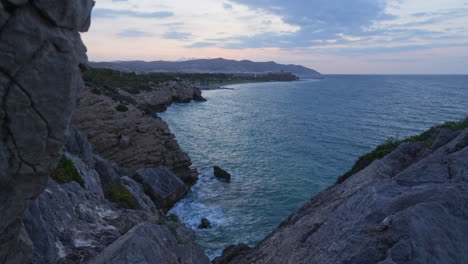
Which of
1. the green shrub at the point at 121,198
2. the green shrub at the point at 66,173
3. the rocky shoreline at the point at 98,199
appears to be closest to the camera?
the rocky shoreline at the point at 98,199

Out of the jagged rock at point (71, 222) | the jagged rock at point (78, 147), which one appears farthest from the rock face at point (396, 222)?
the jagged rock at point (78, 147)

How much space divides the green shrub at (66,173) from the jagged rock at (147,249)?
5.34 metres

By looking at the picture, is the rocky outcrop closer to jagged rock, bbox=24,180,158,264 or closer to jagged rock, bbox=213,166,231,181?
jagged rock, bbox=213,166,231,181

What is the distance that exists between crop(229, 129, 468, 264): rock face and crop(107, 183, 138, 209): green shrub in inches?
267

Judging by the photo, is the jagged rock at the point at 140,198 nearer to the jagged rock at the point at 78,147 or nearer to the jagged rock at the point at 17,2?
the jagged rock at the point at 78,147

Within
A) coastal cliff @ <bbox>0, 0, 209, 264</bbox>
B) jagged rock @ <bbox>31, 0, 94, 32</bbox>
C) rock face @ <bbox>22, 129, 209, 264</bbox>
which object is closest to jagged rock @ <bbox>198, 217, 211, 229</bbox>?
rock face @ <bbox>22, 129, 209, 264</bbox>

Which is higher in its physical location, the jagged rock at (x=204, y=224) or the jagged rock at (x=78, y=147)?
the jagged rock at (x=78, y=147)

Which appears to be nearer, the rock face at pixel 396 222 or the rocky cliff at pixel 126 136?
the rock face at pixel 396 222

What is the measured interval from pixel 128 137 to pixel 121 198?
57.5 feet

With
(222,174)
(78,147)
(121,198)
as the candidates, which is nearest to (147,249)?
(121,198)

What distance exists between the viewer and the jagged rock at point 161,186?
26922 mm

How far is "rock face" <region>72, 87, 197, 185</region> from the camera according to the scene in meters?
31.6

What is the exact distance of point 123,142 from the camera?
32.2m

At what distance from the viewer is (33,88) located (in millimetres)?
5695
